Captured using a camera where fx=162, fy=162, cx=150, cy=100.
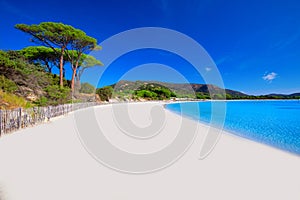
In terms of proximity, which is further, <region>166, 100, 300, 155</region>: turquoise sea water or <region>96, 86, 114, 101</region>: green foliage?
<region>96, 86, 114, 101</region>: green foliage

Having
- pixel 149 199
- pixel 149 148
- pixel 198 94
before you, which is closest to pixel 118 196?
pixel 149 199

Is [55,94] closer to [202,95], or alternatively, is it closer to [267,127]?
[267,127]

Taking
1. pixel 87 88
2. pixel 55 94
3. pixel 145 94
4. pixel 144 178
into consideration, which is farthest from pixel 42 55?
pixel 145 94

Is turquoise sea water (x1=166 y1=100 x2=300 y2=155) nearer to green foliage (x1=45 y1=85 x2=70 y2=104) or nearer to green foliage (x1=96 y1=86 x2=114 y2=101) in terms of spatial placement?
green foliage (x1=45 y1=85 x2=70 y2=104)

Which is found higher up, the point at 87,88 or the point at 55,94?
the point at 87,88

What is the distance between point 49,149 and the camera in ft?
12.1

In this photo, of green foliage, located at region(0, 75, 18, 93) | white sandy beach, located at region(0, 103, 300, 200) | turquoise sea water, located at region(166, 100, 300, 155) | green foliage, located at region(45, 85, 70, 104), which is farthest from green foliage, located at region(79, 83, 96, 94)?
white sandy beach, located at region(0, 103, 300, 200)

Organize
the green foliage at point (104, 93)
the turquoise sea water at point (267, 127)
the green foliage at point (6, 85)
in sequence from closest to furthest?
the turquoise sea water at point (267, 127)
the green foliage at point (6, 85)
the green foliage at point (104, 93)

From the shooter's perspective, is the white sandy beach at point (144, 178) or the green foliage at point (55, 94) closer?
the white sandy beach at point (144, 178)

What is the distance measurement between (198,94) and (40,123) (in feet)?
304

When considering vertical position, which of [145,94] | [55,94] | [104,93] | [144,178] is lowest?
[144,178]

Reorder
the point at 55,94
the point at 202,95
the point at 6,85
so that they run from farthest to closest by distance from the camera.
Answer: the point at 202,95 < the point at 55,94 < the point at 6,85

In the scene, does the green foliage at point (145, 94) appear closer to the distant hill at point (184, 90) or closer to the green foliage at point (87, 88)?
the distant hill at point (184, 90)

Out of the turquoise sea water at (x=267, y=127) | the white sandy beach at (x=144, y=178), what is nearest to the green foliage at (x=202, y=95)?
the turquoise sea water at (x=267, y=127)
